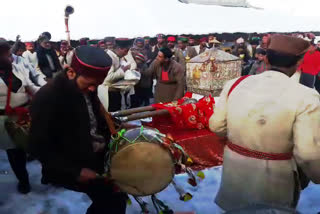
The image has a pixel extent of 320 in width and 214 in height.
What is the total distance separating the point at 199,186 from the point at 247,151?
1849 millimetres

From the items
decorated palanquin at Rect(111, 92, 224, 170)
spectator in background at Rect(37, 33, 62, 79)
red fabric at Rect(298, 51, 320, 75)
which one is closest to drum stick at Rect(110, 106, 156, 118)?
decorated palanquin at Rect(111, 92, 224, 170)

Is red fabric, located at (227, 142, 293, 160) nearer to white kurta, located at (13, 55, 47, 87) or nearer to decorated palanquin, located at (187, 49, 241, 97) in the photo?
white kurta, located at (13, 55, 47, 87)

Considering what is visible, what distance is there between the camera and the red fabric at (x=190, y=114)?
4.31 meters

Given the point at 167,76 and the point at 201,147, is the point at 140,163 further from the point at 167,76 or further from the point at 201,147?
the point at 167,76

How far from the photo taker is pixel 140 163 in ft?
7.39

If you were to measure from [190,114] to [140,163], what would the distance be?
7.18ft

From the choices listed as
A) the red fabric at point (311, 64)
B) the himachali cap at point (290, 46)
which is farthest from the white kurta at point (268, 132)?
the red fabric at point (311, 64)

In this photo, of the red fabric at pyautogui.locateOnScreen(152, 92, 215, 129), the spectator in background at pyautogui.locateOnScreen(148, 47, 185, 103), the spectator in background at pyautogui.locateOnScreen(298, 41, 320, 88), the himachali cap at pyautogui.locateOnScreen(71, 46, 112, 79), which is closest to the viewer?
the himachali cap at pyautogui.locateOnScreen(71, 46, 112, 79)

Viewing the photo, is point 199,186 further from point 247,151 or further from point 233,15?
point 233,15

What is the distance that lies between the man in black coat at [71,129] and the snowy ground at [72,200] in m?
1.30

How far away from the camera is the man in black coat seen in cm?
181

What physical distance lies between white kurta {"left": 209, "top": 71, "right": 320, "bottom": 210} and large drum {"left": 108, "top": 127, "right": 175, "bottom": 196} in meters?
0.43

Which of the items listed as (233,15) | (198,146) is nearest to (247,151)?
(198,146)

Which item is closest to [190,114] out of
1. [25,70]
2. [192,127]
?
[192,127]
